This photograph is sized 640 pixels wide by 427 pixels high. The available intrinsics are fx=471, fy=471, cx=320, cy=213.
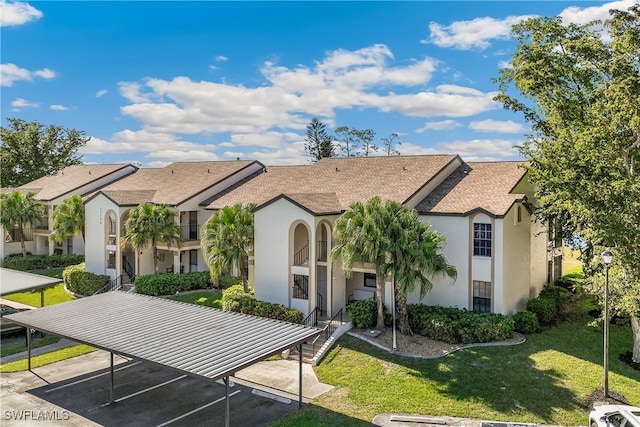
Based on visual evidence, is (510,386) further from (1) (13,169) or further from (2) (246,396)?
(1) (13,169)

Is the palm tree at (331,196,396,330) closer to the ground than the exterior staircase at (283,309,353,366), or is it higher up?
higher up

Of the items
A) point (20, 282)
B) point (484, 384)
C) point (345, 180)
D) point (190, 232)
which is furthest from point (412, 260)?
point (20, 282)

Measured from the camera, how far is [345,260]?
21438 mm

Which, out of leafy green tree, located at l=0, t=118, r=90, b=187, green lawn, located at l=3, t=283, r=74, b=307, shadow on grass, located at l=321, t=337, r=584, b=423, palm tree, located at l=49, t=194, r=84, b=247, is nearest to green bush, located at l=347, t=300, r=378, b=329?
shadow on grass, located at l=321, t=337, r=584, b=423

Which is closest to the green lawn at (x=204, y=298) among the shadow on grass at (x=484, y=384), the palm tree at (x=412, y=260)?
the shadow on grass at (x=484, y=384)

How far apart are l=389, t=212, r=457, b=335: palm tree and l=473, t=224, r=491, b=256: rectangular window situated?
2303 mm

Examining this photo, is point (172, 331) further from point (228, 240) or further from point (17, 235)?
point (17, 235)

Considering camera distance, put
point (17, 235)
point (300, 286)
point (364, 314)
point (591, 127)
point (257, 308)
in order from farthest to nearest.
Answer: point (17, 235) < point (300, 286) < point (257, 308) < point (364, 314) < point (591, 127)

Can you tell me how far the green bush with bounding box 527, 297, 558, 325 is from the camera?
79.9ft

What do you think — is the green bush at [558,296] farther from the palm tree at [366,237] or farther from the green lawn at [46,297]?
the green lawn at [46,297]

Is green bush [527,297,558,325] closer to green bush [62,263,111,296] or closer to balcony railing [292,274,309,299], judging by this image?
balcony railing [292,274,309,299]

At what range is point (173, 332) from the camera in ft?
55.2

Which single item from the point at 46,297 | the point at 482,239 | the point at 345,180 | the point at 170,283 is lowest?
the point at 46,297

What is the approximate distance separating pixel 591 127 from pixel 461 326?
414 inches
